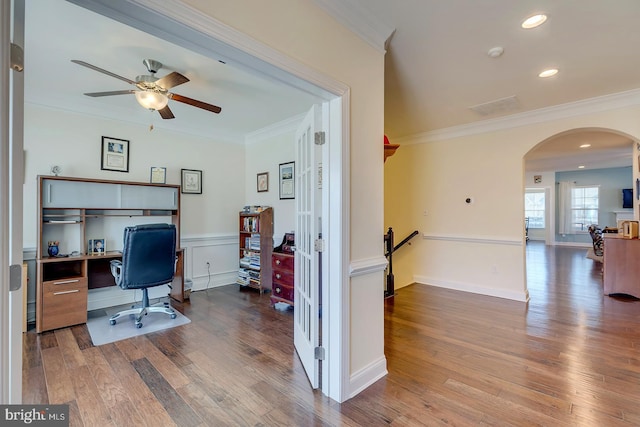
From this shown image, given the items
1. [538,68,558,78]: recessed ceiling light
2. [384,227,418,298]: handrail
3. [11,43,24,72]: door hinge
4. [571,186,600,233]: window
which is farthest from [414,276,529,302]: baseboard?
[571,186,600,233]: window

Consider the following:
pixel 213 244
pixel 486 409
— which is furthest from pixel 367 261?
pixel 213 244

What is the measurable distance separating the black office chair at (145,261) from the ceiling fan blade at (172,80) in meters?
1.49

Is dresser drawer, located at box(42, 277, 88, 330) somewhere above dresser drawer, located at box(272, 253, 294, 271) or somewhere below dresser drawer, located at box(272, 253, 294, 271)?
below

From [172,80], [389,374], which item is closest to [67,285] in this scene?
[172,80]

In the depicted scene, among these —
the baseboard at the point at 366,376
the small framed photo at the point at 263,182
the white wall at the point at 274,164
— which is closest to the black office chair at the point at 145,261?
the white wall at the point at 274,164

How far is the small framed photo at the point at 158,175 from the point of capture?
4133 mm

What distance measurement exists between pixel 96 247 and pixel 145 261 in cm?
95

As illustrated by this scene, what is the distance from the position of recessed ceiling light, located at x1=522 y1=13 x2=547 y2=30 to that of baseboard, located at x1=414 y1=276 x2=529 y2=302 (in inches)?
128

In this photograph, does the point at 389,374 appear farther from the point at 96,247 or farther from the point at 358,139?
the point at 96,247

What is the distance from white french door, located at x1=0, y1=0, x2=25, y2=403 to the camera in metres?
0.81

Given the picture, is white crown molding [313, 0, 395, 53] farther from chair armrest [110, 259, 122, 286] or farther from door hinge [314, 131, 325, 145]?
chair armrest [110, 259, 122, 286]

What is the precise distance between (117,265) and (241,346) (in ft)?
5.72

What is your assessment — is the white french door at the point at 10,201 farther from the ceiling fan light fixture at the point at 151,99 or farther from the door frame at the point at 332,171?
the ceiling fan light fixture at the point at 151,99

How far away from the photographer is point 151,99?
8.78 ft
